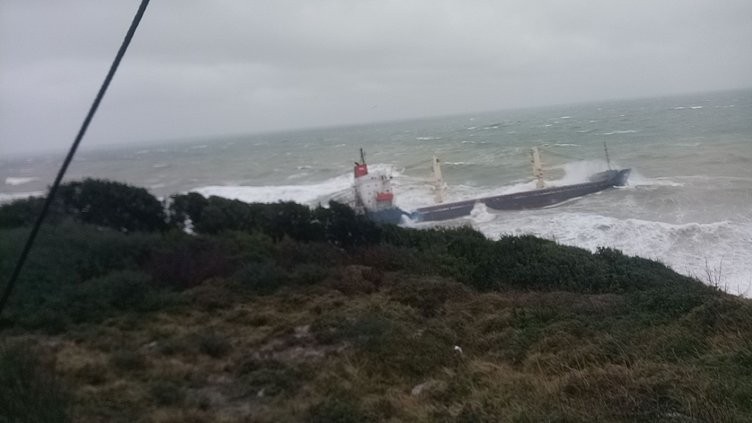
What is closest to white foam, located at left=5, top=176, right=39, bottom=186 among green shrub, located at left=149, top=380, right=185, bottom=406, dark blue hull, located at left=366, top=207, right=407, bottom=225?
dark blue hull, located at left=366, top=207, right=407, bottom=225

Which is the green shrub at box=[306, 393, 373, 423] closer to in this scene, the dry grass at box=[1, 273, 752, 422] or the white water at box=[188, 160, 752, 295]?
the dry grass at box=[1, 273, 752, 422]

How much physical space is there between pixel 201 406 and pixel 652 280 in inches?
382

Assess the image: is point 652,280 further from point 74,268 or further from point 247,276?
point 74,268

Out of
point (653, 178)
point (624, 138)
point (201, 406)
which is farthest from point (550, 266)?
point (624, 138)

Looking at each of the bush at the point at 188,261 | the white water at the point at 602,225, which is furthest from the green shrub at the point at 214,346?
the white water at the point at 602,225

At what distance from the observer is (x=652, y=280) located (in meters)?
12.5

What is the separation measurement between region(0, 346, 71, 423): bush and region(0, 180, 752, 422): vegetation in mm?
21

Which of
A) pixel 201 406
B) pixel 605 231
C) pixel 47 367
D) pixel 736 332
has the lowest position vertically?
pixel 605 231

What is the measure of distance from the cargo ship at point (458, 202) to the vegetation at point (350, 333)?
9136 mm

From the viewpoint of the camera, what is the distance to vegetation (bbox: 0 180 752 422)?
5375 mm

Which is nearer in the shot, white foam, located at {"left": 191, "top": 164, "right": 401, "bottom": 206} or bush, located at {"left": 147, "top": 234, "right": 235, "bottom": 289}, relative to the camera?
bush, located at {"left": 147, "top": 234, "right": 235, "bottom": 289}

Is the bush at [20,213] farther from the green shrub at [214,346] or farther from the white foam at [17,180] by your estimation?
the green shrub at [214,346]

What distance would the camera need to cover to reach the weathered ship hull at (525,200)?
27.2m

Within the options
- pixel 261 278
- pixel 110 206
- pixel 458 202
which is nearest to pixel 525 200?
pixel 458 202
